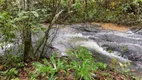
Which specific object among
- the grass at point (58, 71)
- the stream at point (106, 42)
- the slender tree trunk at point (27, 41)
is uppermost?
the slender tree trunk at point (27, 41)

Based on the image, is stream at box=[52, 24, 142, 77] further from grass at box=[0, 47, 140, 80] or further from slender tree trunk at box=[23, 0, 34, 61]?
grass at box=[0, 47, 140, 80]

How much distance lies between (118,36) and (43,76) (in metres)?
6.72

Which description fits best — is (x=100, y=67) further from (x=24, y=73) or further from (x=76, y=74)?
(x=24, y=73)

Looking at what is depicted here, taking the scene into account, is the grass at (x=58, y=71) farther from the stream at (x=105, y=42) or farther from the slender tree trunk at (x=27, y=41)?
the stream at (x=105, y=42)

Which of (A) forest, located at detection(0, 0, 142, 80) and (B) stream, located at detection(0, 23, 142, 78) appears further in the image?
(B) stream, located at detection(0, 23, 142, 78)

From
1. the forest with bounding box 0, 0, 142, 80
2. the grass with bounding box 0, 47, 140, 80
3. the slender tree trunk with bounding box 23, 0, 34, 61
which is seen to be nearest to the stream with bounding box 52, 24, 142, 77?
the forest with bounding box 0, 0, 142, 80

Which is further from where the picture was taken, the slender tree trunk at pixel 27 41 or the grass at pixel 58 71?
the slender tree trunk at pixel 27 41

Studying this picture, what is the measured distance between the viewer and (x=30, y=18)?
4.15 m

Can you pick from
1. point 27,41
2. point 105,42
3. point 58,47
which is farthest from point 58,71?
point 105,42

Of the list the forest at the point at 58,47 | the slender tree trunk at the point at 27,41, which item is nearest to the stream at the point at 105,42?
the forest at the point at 58,47

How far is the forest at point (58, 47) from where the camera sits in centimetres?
407

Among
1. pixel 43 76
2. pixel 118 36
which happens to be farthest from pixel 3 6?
pixel 118 36

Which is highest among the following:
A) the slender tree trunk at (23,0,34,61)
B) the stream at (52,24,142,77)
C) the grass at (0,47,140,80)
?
the slender tree trunk at (23,0,34,61)

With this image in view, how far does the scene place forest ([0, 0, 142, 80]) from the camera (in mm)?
4074
